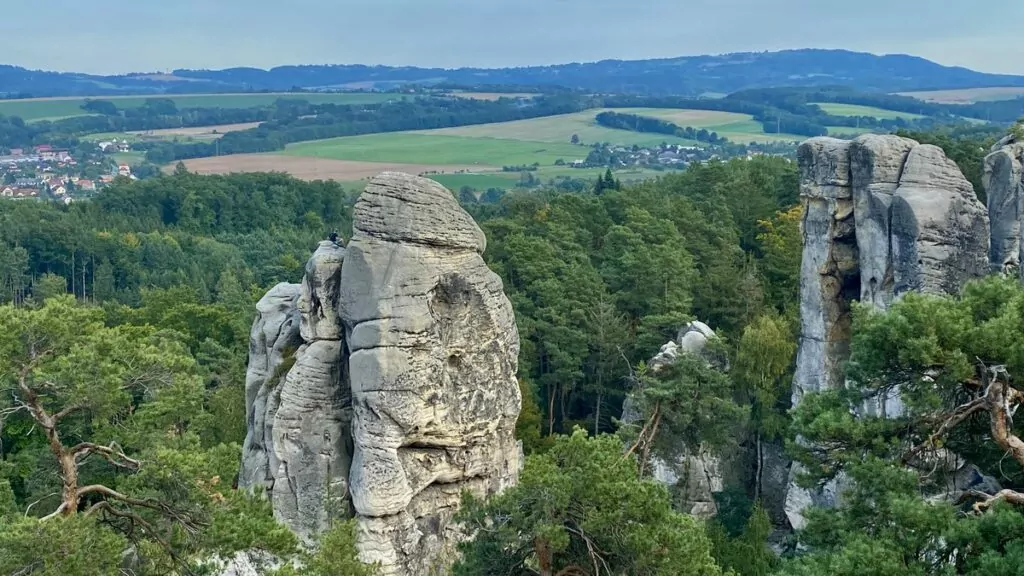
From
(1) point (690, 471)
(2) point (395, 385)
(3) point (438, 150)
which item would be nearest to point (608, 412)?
(1) point (690, 471)

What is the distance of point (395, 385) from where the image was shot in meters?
23.7

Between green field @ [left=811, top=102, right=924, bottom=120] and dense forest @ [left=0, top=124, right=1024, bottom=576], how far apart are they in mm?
119490

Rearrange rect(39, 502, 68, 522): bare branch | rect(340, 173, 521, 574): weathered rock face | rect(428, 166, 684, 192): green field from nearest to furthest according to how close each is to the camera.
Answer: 1. rect(39, 502, 68, 522): bare branch
2. rect(340, 173, 521, 574): weathered rock face
3. rect(428, 166, 684, 192): green field

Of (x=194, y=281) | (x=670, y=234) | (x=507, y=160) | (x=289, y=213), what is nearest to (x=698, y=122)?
(x=507, y=160)

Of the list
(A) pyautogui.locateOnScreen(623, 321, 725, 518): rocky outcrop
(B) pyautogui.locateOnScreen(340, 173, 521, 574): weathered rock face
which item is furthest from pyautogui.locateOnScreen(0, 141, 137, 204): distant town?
(B) pyautogui.locateOnScreen(340, 173, 521, 574): weathered rock face

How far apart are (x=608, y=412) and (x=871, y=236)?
14803 mm

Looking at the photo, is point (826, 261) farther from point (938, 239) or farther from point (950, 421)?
point (950, 421)

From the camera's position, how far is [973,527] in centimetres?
1412

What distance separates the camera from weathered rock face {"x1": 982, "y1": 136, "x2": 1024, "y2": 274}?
1293 inches

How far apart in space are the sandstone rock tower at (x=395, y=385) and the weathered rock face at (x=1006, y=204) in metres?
16.5

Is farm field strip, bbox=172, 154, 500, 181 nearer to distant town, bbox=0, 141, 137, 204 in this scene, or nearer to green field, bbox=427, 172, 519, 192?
green field, bbox=427, 172, 519, 192

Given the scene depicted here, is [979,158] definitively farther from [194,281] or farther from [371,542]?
[194,281]

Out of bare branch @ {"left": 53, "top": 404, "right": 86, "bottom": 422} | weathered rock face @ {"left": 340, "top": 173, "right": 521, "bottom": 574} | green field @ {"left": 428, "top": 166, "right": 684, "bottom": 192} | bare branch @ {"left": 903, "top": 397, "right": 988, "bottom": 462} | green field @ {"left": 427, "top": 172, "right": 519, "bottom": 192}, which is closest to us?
bare branch @ {"left": 903, "top": 397, "right": 988, "bottom": 462}

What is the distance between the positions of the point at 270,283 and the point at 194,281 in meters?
5.98
